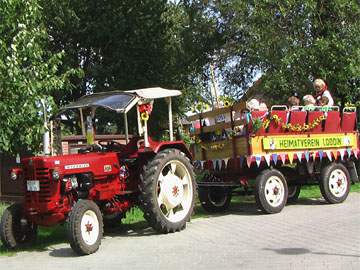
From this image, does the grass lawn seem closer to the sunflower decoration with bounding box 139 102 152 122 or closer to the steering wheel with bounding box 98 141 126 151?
the steering wheel with bounding box 98 141 126 151

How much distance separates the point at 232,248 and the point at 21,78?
4.95 metres

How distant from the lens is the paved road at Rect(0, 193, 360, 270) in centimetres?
746

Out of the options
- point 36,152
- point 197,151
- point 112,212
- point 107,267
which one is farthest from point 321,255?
point 36,152

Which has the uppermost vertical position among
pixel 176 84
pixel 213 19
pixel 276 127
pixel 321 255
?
pixel 213 19

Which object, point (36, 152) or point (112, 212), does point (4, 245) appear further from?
point (36, 152)

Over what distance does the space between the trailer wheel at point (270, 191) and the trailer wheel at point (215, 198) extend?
1.10 meters

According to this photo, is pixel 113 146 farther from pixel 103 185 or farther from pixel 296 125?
pixel 296 125

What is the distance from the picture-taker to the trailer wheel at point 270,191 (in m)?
11.2

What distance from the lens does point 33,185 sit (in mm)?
8812

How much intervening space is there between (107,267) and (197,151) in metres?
5.44

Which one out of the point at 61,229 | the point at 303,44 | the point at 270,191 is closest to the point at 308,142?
the point at 270,191

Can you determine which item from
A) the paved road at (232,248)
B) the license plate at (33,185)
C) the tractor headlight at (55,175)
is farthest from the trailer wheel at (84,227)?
the license plate at (33,185)

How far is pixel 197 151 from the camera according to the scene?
12.7 metres

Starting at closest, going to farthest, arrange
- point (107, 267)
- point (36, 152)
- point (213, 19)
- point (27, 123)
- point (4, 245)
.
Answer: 1. point (107, 267)
2. point (4, 245)
3. point (27, 123)
4. point (36, 152)
5. point (213, 19)
